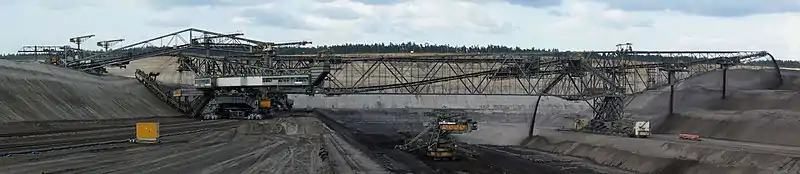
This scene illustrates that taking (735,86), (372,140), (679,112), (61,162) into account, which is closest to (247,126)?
(372,140)

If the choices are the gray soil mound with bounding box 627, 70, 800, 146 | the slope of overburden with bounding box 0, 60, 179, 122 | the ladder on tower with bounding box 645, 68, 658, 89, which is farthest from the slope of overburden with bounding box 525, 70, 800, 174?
the slope of overburden with bounding box 0, 60, 179, 122

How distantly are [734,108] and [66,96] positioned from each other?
80.9 m

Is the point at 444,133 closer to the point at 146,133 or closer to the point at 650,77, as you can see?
the point at 146,133

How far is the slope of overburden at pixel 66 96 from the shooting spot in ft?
284

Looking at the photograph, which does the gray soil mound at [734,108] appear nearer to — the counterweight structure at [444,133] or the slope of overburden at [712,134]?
the slope of overburden at [712,134]

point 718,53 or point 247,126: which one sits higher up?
point 718,53

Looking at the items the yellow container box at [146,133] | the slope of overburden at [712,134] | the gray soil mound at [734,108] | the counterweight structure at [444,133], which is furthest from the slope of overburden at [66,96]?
the gray soil mound at [734,108]

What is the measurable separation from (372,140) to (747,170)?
44830 millimetres

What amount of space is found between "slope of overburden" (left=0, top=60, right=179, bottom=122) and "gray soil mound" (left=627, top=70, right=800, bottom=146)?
67836 mm

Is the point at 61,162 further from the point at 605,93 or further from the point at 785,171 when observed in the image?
the point at 605,93

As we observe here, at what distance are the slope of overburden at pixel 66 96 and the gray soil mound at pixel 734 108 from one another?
223ft

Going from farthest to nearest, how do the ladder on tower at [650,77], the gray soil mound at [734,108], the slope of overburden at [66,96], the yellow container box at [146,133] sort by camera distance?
the ladder on tower at [650,77] → the slope of overburden at [66,96] → the gray soil mound at [734,108] → the yellow container box at [146,133]

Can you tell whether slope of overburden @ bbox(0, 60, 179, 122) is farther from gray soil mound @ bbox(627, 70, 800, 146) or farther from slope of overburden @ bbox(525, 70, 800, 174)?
gray soil mound @ bbox(627, 70, 800, 146)

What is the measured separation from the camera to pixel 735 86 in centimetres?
10794
